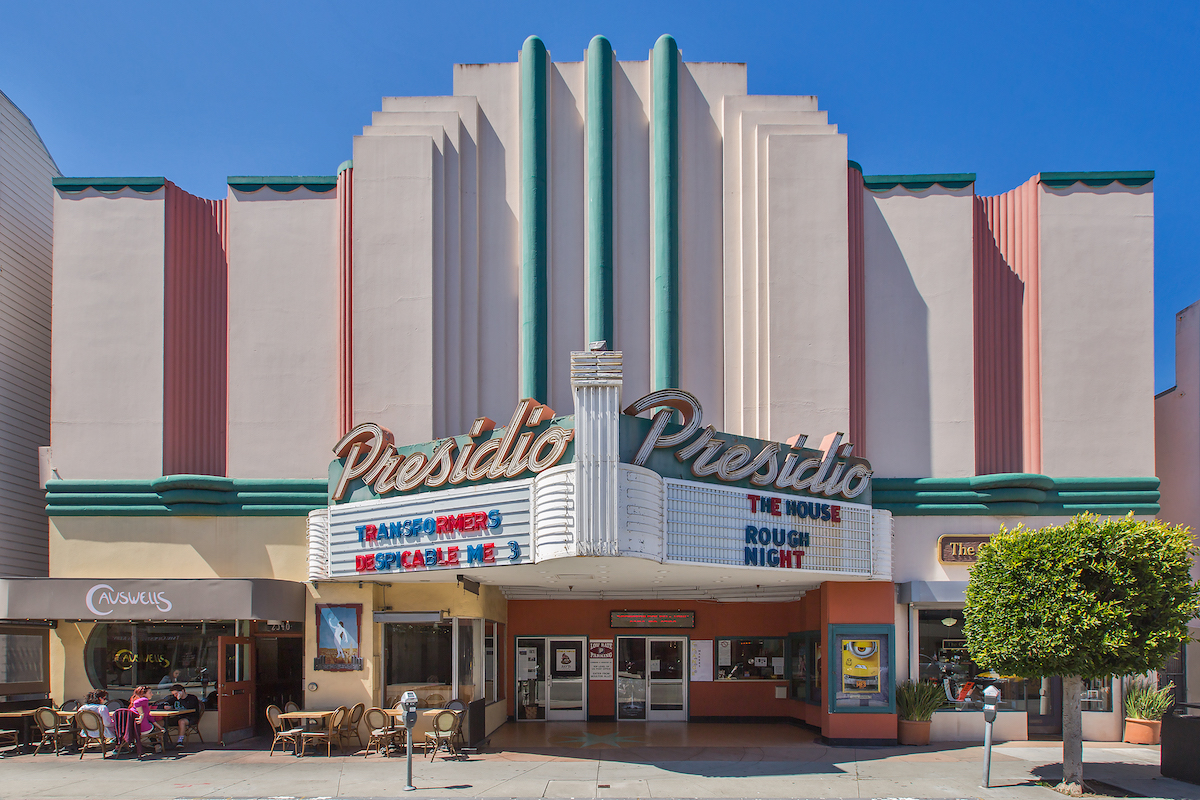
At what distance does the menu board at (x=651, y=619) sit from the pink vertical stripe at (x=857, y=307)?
627 cm

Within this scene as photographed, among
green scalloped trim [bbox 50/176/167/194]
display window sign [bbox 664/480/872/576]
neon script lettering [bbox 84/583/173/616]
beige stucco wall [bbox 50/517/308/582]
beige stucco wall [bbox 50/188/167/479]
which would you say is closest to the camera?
display window sign [bbox 664/480/872/576]

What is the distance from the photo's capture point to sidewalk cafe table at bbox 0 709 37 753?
1811 cm

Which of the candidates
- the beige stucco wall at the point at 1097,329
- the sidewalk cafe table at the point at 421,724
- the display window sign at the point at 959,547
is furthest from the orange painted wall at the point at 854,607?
the sidewalk cafe table at the point at 421,724

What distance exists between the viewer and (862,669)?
1925cm

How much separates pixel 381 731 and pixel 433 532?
13.9 ft

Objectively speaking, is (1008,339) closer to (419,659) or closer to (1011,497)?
(1011,497)

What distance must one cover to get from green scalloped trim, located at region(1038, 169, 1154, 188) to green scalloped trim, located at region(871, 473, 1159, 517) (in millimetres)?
6259

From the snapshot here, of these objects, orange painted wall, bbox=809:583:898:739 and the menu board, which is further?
the menu board

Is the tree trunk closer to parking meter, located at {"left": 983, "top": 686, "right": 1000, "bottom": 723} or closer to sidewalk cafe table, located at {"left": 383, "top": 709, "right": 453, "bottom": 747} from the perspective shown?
parking meter, located at {"left": 983, "top": 686, "right": 1000, "bottom": 723}

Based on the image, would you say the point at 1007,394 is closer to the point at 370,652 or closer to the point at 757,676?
the point at 757,676

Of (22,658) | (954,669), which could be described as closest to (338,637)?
(22,658)

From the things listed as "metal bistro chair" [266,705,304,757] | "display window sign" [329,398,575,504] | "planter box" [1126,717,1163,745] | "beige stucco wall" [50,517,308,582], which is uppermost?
"display window sign" [329,398,575,504]

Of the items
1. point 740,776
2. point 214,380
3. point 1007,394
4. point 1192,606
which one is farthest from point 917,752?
point 214,380

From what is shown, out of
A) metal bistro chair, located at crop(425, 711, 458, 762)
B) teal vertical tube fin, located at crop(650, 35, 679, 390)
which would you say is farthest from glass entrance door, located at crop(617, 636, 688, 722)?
teal vertical tube fin, located at crop(650, 35, 679, 390)
